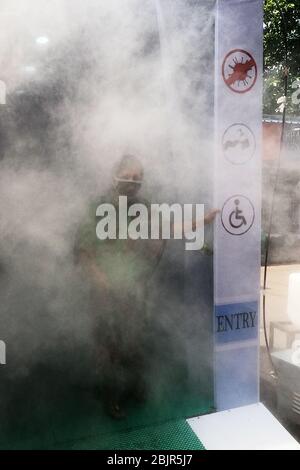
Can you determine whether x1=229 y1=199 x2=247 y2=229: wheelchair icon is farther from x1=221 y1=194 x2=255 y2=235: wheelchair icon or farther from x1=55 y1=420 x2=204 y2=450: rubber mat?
x1=55 y1=420 x2=204 y2=450: rubber mat

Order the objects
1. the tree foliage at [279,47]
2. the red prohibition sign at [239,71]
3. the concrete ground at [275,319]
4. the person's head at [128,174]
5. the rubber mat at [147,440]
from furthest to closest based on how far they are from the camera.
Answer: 1. the tree foliage at [279,47]
2. the concrete ground at [275,319]
3. the person's head at [128,174]
4. the red prohibition sign at [239,71]
5. the rubber mat at [147,440]

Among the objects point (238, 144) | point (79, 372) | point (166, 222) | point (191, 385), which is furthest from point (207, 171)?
point (79, 372)

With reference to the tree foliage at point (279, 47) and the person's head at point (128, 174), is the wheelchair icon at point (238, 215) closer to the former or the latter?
the person's head at point (128, 174)

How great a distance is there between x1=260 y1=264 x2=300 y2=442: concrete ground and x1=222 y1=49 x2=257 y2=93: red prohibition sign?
2.42 metres

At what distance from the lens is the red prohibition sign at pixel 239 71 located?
9.16 ft

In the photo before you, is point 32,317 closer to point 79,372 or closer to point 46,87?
point 79,372

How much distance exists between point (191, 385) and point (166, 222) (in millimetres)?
1285

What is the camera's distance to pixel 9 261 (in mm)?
3156

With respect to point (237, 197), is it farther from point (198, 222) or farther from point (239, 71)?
point (239, 71)

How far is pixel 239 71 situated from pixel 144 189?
3.61ft

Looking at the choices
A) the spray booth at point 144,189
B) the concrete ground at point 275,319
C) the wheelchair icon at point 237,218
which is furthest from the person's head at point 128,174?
the concrete ground at point 275,319

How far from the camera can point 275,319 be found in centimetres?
607

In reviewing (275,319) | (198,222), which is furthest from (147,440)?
(275,319)

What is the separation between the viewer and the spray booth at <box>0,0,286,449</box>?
2.84 m
